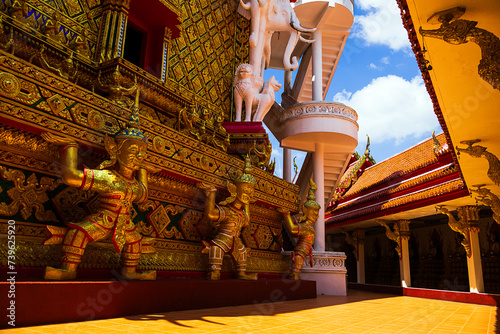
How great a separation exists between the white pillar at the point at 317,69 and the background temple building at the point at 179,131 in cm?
5

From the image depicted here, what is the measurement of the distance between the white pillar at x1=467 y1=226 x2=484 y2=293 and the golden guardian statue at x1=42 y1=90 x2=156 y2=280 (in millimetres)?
6793

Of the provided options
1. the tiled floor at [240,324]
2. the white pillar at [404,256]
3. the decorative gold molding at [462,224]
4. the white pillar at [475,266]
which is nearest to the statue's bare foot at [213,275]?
the tiled floor at [240,324]

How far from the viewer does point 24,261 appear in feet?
7.78

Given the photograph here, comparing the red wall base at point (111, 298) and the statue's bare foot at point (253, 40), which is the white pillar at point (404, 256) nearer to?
the statue's bare foot at point (253, 40)

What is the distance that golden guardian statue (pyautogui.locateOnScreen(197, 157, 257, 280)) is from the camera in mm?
3861

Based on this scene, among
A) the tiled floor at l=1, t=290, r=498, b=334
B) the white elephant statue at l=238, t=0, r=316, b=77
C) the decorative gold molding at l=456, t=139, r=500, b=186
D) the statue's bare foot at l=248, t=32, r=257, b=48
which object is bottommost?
the tiled floor at l=1, t=290, r=498, b=334

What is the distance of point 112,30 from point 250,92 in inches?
96.1

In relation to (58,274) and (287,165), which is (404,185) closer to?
(287,165)

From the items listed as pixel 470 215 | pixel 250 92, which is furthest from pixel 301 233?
pixel 470 215

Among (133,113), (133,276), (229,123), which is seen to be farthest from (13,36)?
(229,123)

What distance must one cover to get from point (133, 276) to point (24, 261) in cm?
75

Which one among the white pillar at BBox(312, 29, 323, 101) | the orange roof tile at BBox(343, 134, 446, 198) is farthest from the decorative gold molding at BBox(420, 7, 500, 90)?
the orange roof tile at BBox(343, 134, 446, 198)

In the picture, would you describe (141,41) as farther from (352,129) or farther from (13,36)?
(352,129)

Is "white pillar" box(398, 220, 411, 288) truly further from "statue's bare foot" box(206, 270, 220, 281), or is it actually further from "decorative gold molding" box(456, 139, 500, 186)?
"statue's bare foot" box(206, 270, 220, 281)
